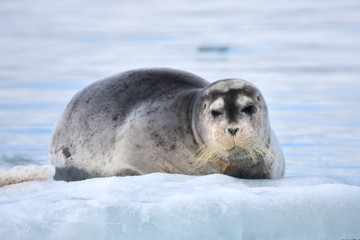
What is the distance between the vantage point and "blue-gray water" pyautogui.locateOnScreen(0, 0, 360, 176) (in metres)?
8.47

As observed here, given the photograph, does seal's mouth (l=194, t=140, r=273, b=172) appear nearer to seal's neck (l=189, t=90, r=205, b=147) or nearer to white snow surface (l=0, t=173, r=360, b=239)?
seal's neck (l=189, t=90, r=205, b=147)

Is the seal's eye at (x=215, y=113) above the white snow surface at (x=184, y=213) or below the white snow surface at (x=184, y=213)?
above

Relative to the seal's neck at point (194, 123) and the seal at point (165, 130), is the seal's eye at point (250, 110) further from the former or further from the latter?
the seal's neck at point (194, 123)

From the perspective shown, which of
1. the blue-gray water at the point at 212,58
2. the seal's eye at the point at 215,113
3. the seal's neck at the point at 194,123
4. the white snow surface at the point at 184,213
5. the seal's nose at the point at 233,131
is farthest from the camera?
the blue-gray water at the point at 212,58

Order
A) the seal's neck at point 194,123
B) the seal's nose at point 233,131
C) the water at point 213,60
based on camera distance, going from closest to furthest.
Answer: the seal's nose at point 233,131 → the seal's neck at point 194,123 → the water at point 213,60

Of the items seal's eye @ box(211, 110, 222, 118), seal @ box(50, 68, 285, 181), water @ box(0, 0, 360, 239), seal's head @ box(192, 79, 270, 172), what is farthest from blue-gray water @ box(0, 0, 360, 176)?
seal's eye @ box(211, 110, 222, 118)

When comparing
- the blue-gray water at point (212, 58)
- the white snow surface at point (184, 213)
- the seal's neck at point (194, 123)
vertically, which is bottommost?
the blue-gray water at point (212, 58)

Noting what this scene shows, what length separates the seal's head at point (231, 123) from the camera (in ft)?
18.4

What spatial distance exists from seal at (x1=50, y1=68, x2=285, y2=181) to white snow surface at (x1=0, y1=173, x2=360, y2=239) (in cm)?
58

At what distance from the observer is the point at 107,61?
14688 millimetres

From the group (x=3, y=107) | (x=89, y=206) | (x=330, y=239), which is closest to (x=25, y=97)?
(x=3, y=107)

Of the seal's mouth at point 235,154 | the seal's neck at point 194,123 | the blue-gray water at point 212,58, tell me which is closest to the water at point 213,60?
the blue-gray water at point 212,58

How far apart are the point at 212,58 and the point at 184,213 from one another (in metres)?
10.6

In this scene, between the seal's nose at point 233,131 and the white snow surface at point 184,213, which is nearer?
the white snow surface at point 184,213
